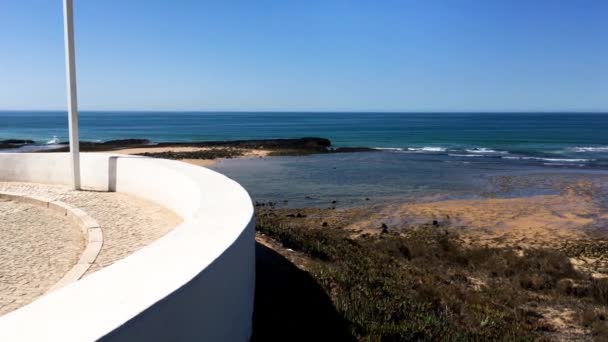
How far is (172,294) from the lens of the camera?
2.40 meters

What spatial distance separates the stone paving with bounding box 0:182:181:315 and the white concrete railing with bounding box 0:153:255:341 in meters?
1.51

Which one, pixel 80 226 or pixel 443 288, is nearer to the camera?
pixel 80 226

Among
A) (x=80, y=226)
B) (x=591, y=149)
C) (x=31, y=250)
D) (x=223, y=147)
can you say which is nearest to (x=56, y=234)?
(x=80, y=226)

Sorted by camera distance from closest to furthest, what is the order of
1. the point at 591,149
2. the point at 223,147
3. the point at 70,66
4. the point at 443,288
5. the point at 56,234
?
the point at 56,234
the point at 443,288
the point at 70,66
the point at 223,147
the point at 591,149

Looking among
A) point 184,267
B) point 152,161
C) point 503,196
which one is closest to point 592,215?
point 503,196

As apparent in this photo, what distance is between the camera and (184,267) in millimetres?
2838

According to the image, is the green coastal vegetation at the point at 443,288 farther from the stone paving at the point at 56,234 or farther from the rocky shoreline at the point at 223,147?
the rocky shoreline at the point at 223,147

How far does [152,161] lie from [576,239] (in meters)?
10.4

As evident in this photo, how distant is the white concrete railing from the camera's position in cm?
207

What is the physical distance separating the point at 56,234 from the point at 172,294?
16.3 feet

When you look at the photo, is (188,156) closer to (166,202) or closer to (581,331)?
(166,202)

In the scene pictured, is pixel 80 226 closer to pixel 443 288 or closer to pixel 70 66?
pixel 70 66

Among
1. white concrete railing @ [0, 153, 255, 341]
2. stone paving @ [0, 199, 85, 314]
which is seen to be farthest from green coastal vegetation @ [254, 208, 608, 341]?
stone paving @ [0, 199, 85, 314]

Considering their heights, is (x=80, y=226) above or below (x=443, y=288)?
above
